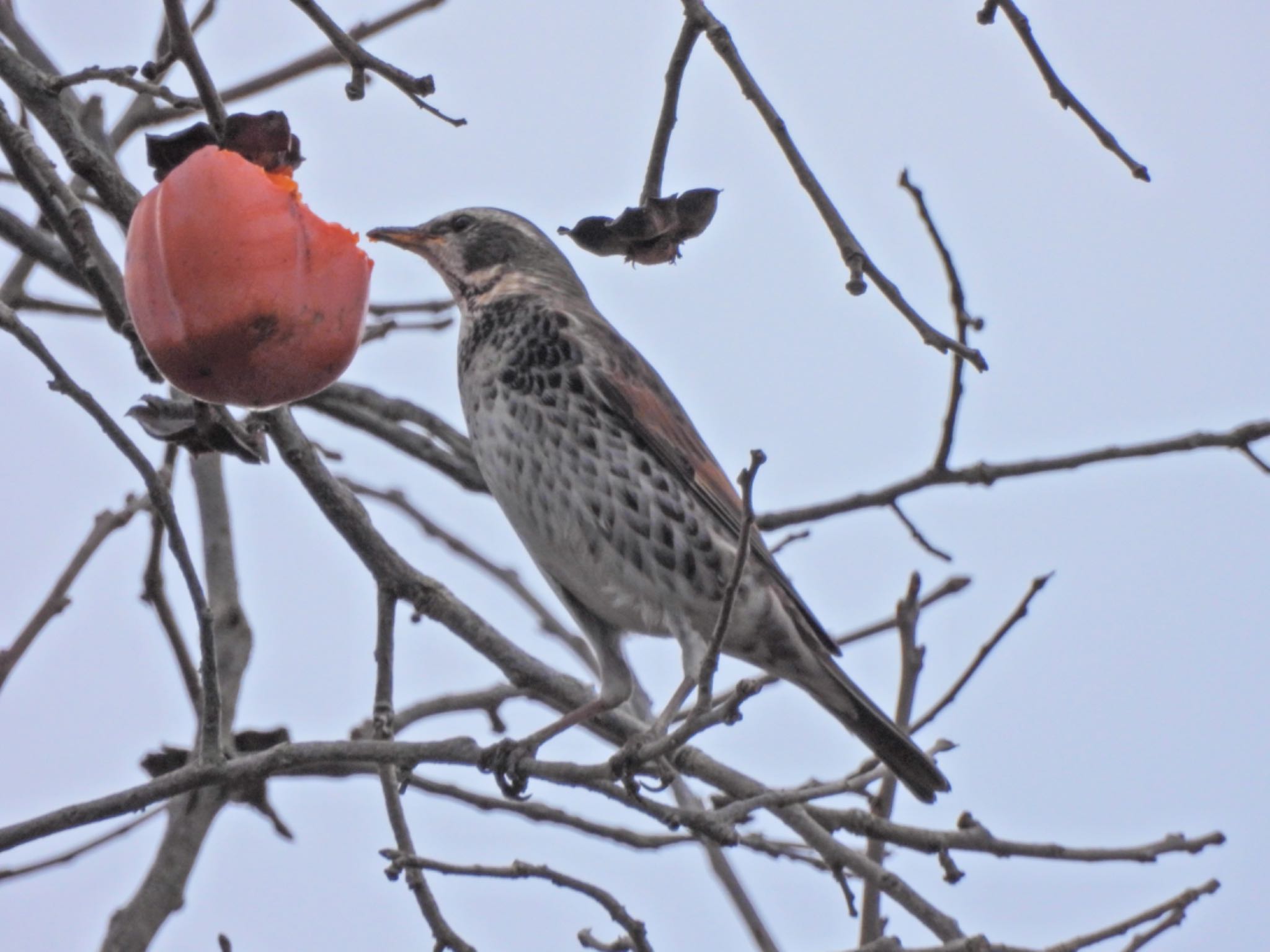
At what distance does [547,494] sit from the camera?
5.31m

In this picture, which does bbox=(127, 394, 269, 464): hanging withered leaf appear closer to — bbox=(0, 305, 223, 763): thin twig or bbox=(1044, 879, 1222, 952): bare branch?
bbox=(0, 305, 223, 763): thin twig

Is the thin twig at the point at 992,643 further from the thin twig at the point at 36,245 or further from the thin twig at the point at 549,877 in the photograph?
the thin twig at the point at 36,245

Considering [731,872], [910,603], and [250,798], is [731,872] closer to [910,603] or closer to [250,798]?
[910,603]

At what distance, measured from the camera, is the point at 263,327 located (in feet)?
10.2

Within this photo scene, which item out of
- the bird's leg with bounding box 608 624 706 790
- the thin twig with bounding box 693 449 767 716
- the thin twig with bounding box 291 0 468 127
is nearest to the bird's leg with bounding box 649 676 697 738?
the bird's leg with bounding box 608 624 706 790

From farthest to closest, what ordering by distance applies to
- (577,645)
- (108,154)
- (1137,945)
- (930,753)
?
(577,645) < (108,154) < (930,753) < (1137,945)

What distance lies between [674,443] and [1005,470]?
143 cm

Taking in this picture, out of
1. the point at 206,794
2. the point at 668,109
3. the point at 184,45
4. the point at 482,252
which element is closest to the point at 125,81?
the point at 184,45

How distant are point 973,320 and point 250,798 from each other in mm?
2425

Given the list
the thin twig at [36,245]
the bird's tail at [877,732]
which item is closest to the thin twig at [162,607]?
the thin twig at [36,245]

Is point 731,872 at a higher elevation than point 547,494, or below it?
below

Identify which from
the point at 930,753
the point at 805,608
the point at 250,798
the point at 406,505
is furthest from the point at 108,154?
the point at 930,753

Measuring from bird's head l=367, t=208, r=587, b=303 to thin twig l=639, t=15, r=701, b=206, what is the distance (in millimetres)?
2373

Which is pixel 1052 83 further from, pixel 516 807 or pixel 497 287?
pixel 497 287
